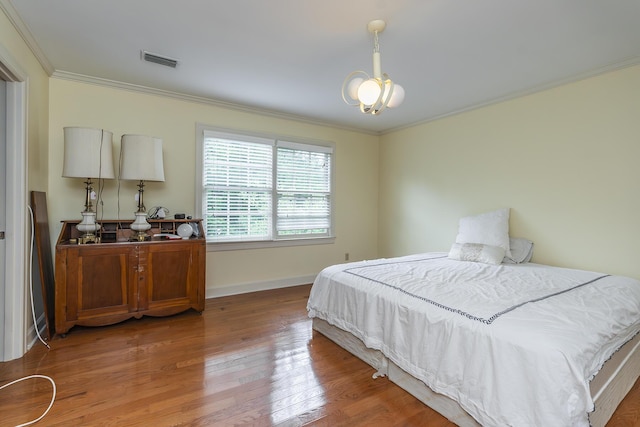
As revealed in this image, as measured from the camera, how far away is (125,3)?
1.91 metres

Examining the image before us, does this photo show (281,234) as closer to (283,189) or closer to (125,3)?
(283,189)

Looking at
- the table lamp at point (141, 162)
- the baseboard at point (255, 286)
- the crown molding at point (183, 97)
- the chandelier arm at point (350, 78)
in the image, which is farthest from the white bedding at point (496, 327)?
the crown molding at point (183, 97)

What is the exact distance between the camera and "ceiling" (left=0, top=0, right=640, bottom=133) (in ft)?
6.34

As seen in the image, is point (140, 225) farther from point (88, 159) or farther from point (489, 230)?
point (489, 230)

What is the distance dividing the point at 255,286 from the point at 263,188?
1341 mm

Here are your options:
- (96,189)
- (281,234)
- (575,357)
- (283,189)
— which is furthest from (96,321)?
(575,357)

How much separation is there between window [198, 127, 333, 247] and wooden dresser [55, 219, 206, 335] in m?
0.60

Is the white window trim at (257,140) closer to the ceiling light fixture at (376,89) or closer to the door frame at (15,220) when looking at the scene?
the door frame at (15,220)

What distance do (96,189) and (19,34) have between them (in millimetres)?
1420

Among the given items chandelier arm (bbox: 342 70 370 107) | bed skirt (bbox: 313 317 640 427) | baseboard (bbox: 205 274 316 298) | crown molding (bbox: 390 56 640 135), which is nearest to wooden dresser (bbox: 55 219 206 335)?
baseboard (bbox: 205 274 316 298)

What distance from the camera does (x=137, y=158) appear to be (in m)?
2.91

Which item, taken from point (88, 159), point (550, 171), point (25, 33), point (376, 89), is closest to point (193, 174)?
point (88, 159)

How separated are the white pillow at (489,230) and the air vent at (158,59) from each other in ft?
11.7

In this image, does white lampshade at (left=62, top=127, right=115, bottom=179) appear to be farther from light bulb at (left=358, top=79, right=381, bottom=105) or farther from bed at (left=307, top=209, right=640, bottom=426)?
light bulb at (left=358, top=79, right=381, bottom=105)
